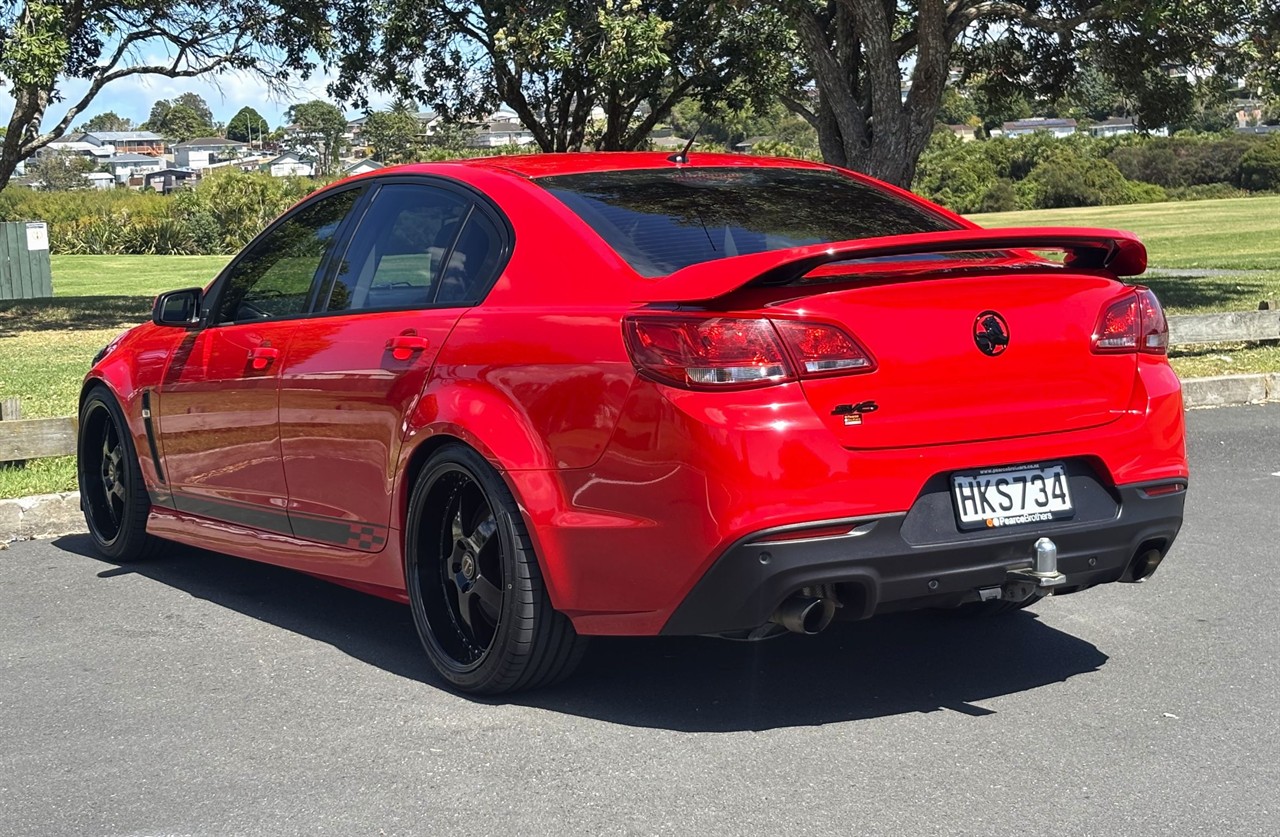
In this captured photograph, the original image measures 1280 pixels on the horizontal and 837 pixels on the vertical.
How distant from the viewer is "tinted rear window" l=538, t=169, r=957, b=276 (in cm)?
456

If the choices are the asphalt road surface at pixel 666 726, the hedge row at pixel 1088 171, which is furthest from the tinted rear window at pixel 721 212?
the hedge row at pixel 1088 171

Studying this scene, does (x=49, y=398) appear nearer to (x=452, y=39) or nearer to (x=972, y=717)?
(x=972, y=717)

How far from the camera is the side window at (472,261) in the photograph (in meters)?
4.82

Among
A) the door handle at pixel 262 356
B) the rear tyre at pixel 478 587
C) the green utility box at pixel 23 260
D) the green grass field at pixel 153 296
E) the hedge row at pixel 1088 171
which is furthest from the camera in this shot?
the hedge row at pixel 1088 171

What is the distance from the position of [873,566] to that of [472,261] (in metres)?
1.63

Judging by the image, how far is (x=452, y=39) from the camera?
2778 cm

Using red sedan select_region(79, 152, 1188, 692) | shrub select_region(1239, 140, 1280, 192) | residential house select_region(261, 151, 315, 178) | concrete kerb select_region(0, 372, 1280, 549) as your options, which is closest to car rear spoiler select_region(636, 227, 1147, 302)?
red sedan select_region(79, 152, 1188, 692)

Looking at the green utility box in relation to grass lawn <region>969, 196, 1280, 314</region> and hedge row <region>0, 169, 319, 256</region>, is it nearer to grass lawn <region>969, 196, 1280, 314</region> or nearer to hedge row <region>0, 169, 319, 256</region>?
grass lawn <region>969, 196, 1280, 314</region>

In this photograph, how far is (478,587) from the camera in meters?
4.71

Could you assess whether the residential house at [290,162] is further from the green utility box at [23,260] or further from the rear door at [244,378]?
the rear door at [244,378]

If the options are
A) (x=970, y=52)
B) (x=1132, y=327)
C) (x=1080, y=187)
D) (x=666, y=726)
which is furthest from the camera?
(x=1080, y=187)

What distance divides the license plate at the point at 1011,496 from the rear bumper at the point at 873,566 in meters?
0.03

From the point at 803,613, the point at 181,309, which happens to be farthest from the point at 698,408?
the point at 181,309

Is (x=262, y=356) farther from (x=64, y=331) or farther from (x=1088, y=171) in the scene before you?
(x=1088, y=171)
